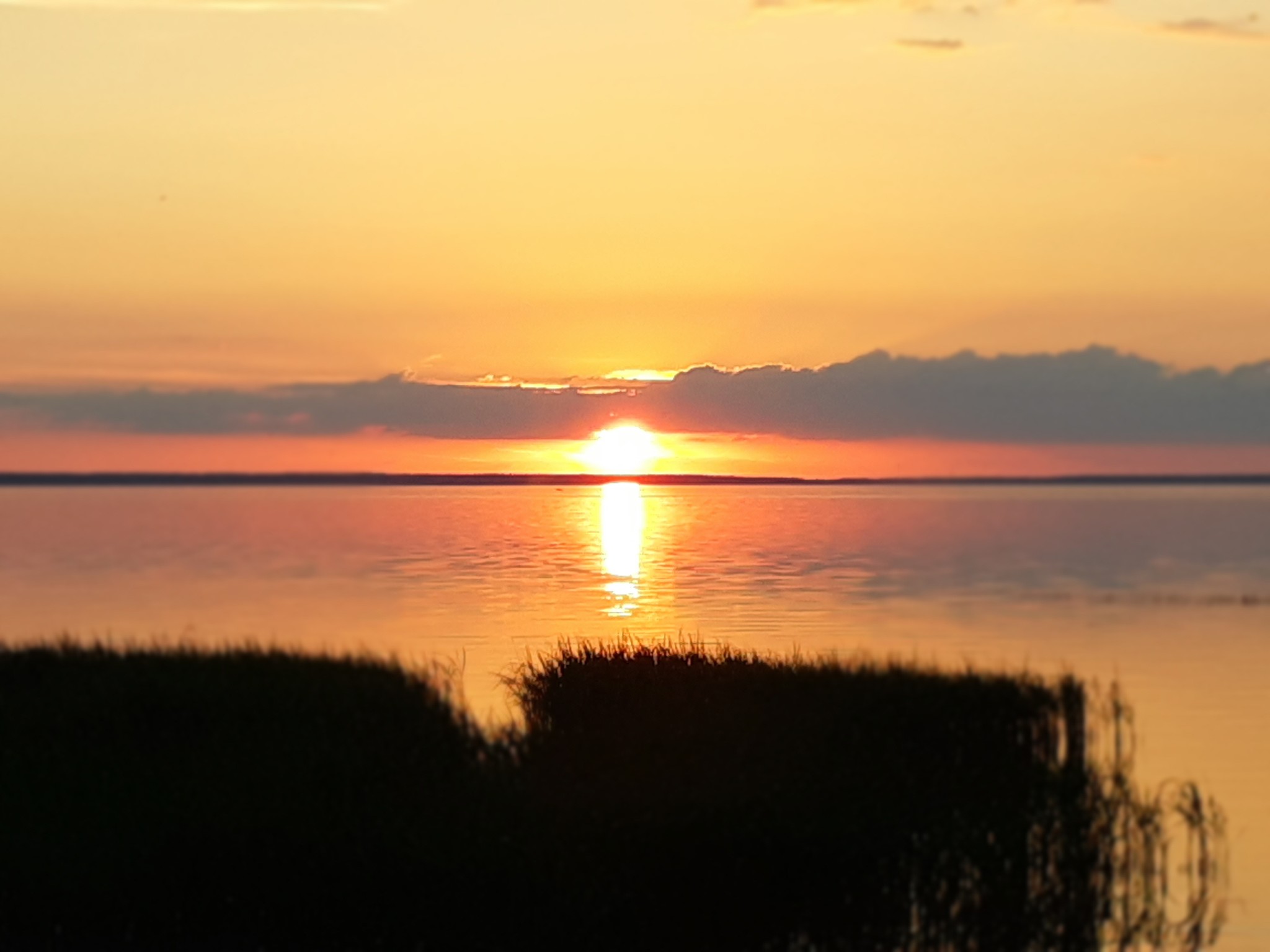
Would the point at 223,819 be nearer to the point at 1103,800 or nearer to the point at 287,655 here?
the point at 287,655

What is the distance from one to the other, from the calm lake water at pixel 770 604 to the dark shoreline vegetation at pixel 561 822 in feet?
5.99

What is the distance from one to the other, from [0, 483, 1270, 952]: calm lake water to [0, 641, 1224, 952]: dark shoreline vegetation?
1826mm

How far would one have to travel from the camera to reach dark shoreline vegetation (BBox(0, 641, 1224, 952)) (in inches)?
550

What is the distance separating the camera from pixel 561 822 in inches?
578

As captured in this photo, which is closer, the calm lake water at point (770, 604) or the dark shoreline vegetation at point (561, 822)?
the dark shoreline vegetation at point (561, 822)

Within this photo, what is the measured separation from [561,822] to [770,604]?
128 feet

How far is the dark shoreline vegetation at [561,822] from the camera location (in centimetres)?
1396

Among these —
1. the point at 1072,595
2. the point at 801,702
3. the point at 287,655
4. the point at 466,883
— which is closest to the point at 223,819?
the point at 466,883

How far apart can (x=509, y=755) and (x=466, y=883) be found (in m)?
2.05

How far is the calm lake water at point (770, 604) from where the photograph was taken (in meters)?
30.1

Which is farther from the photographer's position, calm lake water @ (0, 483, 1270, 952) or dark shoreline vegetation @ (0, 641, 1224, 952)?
calm lake water @ (0, 483, 1270, 952)

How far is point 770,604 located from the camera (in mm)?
53406

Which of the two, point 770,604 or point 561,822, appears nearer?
point 561,822

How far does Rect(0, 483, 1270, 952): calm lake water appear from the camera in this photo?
30.1 m
